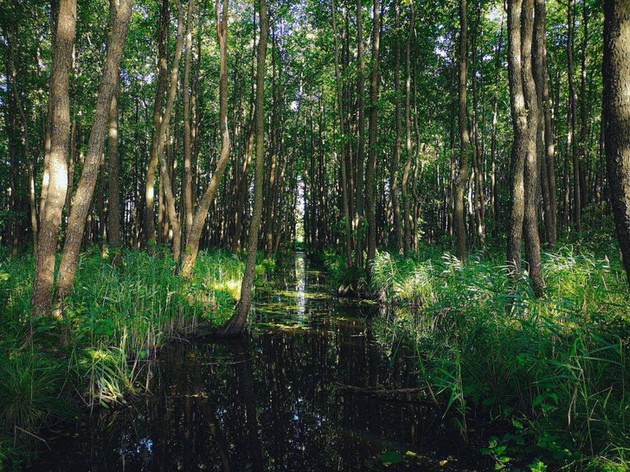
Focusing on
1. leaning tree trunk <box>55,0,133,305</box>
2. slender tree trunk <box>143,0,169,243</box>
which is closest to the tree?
leaning tree trunk <box>55,0,133,305</box>

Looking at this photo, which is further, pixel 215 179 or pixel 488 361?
pixel 215 179

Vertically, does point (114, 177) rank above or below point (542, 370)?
above

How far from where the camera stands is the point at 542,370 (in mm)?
3740

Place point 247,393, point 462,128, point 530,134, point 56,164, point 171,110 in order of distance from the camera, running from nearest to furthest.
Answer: point 247,393, point 56,164, point 530,134, point 171,110, point 462,128

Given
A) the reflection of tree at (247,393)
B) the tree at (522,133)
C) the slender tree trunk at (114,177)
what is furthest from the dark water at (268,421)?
the slender tree trunk at (114,177)

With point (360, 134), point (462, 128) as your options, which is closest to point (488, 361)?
point (462, 128)

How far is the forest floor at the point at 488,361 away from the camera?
310cm

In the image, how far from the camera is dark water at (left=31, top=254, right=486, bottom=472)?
3.56 meters

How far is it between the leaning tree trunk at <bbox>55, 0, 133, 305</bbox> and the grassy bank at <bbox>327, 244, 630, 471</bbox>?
4858 mm

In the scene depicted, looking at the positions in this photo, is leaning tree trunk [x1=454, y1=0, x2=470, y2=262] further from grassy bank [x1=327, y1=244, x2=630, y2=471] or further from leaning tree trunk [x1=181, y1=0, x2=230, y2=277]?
leaning tree trunk [x1=181, y1=0, x2=230, y2=277]

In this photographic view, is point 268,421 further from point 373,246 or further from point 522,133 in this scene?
point 373,246

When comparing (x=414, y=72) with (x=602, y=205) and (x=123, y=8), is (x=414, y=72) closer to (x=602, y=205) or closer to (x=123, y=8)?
(x=602, y=205)

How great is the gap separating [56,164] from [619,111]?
21.1 ft

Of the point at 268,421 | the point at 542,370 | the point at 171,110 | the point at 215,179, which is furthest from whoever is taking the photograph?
the point at 171,110
